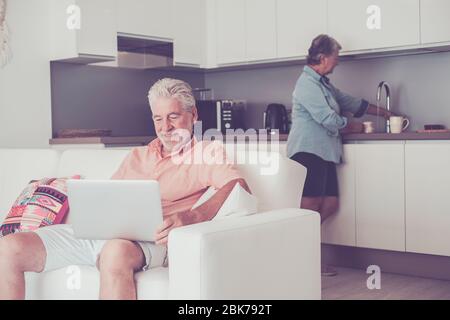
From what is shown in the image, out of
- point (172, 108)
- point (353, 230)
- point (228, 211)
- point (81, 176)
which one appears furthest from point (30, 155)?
point (353, 230)

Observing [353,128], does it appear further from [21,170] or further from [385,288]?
[21,170]

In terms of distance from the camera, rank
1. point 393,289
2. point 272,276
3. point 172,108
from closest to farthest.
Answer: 1. point 272,276
2. point 172,108
3. point 393,289

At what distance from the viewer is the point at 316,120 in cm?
420

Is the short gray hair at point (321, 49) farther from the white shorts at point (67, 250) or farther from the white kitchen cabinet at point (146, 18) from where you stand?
Result: the white shorts at point (67, 250)

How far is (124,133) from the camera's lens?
18.4 ft

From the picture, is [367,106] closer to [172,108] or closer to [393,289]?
[393,289]

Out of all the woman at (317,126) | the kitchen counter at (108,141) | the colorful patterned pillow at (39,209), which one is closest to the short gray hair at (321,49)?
the woman at (317,126)

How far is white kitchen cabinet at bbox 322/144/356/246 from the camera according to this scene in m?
4.41

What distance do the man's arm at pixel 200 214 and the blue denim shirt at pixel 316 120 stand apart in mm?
1859

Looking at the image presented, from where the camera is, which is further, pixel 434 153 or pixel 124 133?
pixel 124 133

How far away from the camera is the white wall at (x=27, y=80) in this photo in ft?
15.3

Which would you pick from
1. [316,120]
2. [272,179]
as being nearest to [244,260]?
[272,179]

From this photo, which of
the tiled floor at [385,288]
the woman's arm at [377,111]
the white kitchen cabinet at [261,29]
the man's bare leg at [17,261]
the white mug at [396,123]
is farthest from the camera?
the white kitchen cabinet at [261,29]
